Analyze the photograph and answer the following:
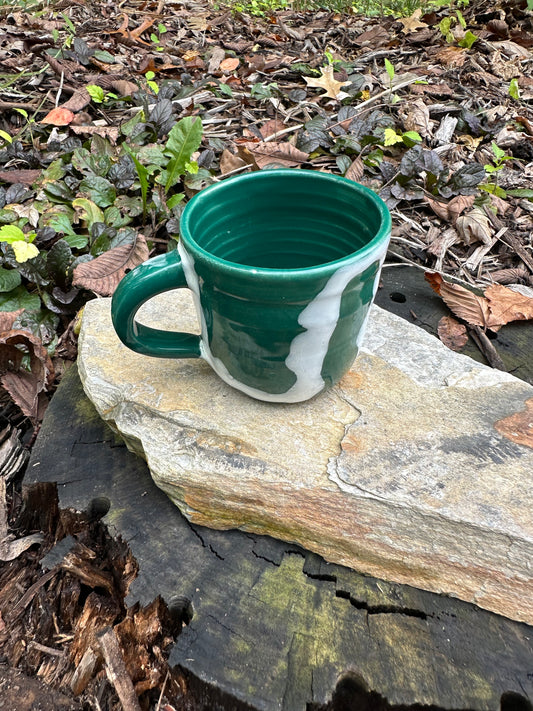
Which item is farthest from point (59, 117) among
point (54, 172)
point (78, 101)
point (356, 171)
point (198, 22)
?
point (198, 22)

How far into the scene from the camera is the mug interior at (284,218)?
3.52ft

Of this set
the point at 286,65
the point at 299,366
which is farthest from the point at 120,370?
the point at 286,65

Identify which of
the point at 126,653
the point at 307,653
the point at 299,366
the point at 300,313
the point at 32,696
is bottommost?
the point at 32,696

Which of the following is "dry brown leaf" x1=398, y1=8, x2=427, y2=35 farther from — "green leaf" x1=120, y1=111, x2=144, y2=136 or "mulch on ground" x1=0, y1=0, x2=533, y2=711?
"green leaf" x1=120, y1=111, x2=144, y2=136

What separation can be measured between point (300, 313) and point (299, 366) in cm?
14

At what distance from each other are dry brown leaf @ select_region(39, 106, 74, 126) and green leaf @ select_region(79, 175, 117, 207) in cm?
50

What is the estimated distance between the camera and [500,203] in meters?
1.97

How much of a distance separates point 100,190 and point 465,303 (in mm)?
1269

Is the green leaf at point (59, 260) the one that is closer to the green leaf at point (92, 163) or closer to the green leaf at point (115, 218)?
the green leaf at point (115, 218)

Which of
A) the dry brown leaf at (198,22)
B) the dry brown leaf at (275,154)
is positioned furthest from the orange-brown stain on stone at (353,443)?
the dry brown leaf at (198,22)

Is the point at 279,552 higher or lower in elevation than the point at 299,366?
lower

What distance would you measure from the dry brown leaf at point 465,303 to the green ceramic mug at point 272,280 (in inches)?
17.5

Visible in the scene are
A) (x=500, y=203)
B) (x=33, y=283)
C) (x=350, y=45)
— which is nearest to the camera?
(x=33, y=283)

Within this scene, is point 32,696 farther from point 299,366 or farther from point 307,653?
point 299,366
